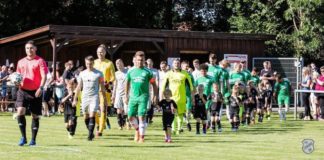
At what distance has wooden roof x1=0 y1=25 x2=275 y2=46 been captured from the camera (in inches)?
1299

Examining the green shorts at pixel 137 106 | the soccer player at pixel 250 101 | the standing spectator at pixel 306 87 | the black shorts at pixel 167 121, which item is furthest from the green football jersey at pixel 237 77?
the green shorts at pixel 137 106

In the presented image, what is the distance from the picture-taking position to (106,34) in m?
34.8

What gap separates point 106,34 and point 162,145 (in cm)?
1956

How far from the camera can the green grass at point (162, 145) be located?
43.8 ft

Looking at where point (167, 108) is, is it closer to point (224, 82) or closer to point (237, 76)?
point (224, 82)

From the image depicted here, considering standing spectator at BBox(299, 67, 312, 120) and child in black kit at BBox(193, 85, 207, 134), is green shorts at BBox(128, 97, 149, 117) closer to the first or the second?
child in black kit at BBox(193, 85, 207, 134)

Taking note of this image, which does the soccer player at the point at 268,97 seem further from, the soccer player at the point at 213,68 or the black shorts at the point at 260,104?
the soccer player at the point at 213,68

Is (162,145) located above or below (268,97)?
below

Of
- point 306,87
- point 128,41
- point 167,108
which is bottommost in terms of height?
point 167,108

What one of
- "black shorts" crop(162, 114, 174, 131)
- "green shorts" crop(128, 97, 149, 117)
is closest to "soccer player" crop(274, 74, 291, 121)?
"black shorts" crop(162, 114, 174, 131)

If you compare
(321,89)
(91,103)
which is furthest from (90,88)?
(321,89)

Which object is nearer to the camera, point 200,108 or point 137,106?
point 137,106

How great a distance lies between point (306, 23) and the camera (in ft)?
135

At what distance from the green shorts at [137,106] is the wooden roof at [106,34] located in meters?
16.5
